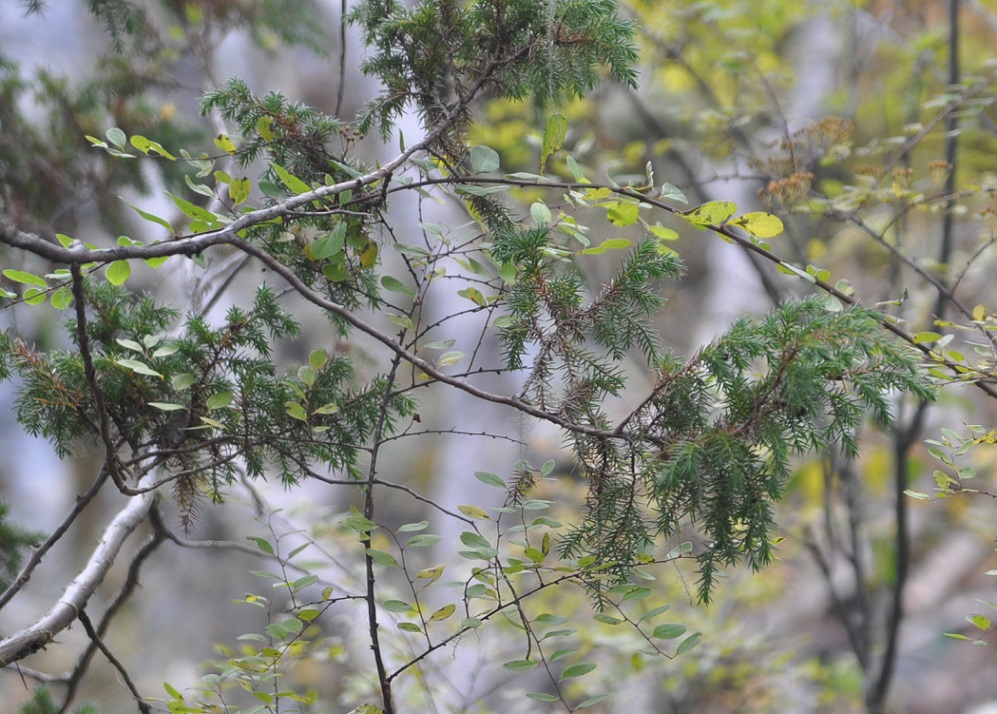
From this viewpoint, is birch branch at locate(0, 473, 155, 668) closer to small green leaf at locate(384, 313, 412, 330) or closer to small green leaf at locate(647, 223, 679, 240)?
small green leaf at locate(384, 313, 412, 330)

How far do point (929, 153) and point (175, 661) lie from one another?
4.92 m

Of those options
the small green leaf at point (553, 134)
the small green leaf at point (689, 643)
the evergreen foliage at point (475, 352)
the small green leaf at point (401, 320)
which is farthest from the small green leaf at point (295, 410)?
→ the small green leaf at point (689, 643)

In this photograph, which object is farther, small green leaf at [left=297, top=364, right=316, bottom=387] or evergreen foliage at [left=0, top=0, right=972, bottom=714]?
small green leaf at [left=297, top=364, right=316, bottom=387]

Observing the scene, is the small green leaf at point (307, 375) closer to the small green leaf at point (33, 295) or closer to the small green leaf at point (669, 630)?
the small green leaf at point (33, 295)

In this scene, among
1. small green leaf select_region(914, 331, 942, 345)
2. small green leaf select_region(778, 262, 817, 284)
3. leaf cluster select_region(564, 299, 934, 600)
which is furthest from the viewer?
small green leaf select_region(914, 331, 942, 345)

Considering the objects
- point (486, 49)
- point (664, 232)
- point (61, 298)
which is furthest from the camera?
point (486, 49)

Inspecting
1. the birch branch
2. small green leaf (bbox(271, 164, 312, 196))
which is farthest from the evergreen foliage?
the birch branch

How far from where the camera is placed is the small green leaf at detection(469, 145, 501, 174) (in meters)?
0.91

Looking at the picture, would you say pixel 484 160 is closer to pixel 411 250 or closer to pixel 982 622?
pixel 411 250

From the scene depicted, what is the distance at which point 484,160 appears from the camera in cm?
92

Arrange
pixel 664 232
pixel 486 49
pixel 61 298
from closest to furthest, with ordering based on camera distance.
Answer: pixel 664 232, pixel 61 298, pixel 486 49

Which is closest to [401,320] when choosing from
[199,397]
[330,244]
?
[330,244]

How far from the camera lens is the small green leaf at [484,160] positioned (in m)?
0.91

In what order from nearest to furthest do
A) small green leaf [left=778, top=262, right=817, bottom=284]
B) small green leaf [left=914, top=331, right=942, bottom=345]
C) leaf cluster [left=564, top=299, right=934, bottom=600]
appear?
leaf cluster [left=564, top=299, right=934, bottom=600] < small green leaf [left=778, top=262, right=817, bottom=284] < small green leaf [left=914, top=331, right=942, bottom=345]
